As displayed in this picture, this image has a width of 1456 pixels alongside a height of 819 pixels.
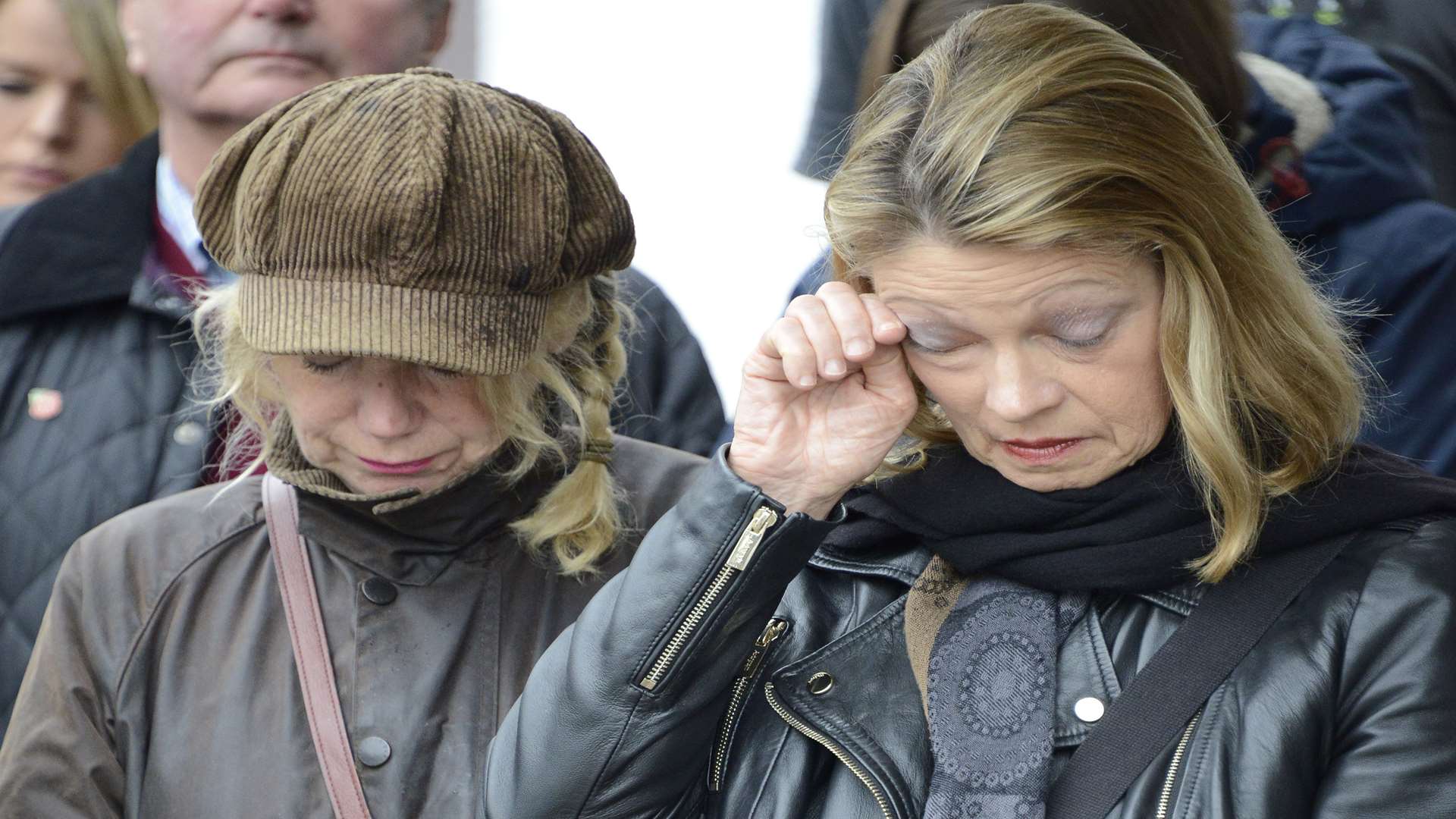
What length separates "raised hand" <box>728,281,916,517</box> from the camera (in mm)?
2062

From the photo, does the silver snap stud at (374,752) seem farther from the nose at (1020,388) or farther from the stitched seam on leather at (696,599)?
the nose at (1020,388)

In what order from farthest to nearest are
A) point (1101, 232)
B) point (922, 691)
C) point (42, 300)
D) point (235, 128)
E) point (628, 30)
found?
point (628, 30) < point (235, 128) < point (42, 300) < point (922, 691) < point (1101, 232)

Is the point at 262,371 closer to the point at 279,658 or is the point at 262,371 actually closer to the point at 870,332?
the point at 279,658

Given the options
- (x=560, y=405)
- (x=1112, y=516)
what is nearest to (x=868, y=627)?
(x=1112, y=516)

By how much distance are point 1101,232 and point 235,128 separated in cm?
197

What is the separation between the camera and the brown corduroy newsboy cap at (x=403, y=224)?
2.26 m

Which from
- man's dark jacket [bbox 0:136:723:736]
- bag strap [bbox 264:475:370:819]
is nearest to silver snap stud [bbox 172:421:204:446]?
man's dark jacket [bbox 0:136:723:736]

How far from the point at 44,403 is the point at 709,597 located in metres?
1.52

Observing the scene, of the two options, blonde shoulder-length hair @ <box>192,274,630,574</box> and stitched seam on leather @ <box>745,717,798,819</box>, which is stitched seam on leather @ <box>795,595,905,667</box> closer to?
stitched seam on leather @ <box>745,717,798,819</box>

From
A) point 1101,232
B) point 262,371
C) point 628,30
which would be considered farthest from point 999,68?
point 628,30

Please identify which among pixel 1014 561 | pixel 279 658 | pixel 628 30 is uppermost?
pixel 1014 561

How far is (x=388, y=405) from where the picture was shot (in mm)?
2377

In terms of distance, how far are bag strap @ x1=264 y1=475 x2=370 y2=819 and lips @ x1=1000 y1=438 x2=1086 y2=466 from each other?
3.19 feet

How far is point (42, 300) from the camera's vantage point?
3012 mm
